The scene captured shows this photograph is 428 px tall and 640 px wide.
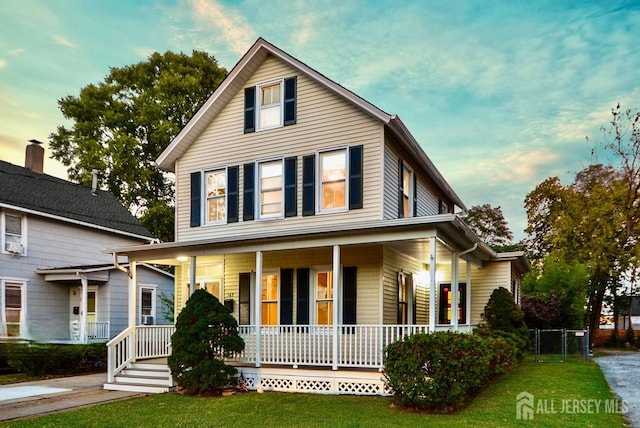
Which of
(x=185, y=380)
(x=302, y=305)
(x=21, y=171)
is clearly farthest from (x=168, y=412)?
(x=21, y=171)

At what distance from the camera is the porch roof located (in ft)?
34.1

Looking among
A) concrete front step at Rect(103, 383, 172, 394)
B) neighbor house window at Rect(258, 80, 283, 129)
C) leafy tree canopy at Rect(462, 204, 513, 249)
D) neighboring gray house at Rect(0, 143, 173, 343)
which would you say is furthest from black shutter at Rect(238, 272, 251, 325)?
leafy tree canopy at Rect(462, 204, 513, 249)

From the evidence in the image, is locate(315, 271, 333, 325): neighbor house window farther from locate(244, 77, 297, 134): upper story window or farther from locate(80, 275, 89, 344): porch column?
locate(80, 275, 89, 344): porch column

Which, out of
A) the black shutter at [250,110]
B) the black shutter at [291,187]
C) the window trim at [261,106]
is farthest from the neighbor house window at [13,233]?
the black shutter at [291,187]

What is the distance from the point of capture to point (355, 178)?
1263 centimetres

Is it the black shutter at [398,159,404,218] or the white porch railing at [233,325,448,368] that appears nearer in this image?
the white porch railing at [233,325,448,368]

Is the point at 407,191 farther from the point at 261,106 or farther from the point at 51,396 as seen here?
the point at 51,396

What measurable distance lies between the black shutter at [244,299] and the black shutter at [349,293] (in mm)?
2886

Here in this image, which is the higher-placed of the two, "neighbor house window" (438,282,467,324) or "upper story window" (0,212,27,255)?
"upper story window" (0,212,27,255)

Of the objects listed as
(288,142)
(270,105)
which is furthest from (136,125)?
(288,142)

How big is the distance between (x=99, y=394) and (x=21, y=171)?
540 inches

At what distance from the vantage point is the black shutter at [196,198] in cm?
1495

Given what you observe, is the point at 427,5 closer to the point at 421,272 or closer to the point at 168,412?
the point at 421,272

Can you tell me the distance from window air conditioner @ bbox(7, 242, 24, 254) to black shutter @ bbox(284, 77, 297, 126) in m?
11.3
